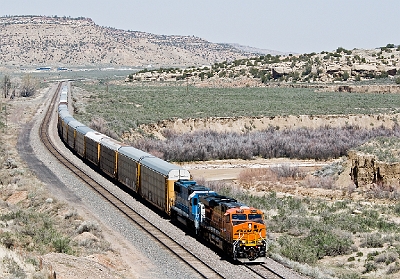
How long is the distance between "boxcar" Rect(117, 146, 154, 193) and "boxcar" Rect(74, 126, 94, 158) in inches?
446

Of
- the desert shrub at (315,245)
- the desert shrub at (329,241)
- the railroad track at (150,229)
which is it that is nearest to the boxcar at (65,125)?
the railroad track at (150,229)

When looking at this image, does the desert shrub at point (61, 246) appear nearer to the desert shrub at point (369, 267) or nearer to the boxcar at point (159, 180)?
the boxcar at point (159, 180)

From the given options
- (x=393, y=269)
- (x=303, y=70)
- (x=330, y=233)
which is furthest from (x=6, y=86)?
(x=393, y=269)

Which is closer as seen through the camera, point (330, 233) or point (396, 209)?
point (330, 233)

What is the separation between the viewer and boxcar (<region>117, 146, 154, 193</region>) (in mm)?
37472

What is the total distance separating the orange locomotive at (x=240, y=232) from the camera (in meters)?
24.9

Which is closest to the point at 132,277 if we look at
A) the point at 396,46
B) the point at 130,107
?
the point at 130,107

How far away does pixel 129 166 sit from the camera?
38812mm

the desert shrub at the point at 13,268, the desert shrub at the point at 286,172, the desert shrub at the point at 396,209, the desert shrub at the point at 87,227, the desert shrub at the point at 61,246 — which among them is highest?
the desert shrub at the point at 13,268

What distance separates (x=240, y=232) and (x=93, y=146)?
83.1 feet

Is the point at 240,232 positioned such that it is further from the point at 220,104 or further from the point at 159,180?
the point at 220,104

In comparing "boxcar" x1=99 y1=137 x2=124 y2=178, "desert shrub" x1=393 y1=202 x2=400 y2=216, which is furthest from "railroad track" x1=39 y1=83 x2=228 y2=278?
"desert shrub" x1=393 y1=202 x2=400 y2=216

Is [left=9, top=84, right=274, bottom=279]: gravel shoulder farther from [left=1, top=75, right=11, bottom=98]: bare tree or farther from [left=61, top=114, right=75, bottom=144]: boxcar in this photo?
[left=1, top=75, right=11, bottom=98]: bare tree

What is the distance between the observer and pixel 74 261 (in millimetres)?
23609
